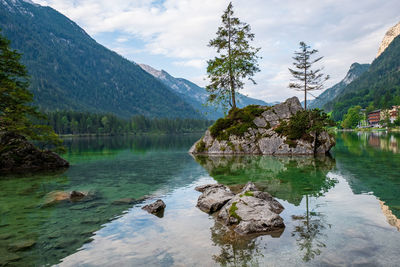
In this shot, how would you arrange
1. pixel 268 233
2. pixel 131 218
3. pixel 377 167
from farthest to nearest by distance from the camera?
pixel 377 167, pixel 131 218, pixel 268 233

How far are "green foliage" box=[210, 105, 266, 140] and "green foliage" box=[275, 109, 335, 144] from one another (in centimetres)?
456

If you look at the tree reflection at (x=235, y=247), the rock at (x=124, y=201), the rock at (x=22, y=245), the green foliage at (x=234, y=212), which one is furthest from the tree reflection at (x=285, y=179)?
the rock at (x=22, y=245)

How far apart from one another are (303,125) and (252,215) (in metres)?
27.5

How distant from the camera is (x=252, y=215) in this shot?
10.3m

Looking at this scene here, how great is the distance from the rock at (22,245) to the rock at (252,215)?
23.4 feet

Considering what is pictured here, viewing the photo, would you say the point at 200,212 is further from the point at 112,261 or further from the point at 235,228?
the point at 112,261

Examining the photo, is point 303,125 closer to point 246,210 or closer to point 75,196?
point 246,210

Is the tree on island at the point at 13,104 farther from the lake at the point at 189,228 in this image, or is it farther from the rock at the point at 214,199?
the rock at the point at 214,199

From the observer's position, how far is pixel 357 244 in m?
8.03

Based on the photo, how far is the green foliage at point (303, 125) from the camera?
111 feet

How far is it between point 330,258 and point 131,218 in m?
8.00

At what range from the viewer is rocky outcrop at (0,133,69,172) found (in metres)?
25.7

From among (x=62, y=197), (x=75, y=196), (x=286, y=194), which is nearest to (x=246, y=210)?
(x=286, y=194)

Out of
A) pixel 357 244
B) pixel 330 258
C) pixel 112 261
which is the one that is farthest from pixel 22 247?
pixel 357 244
